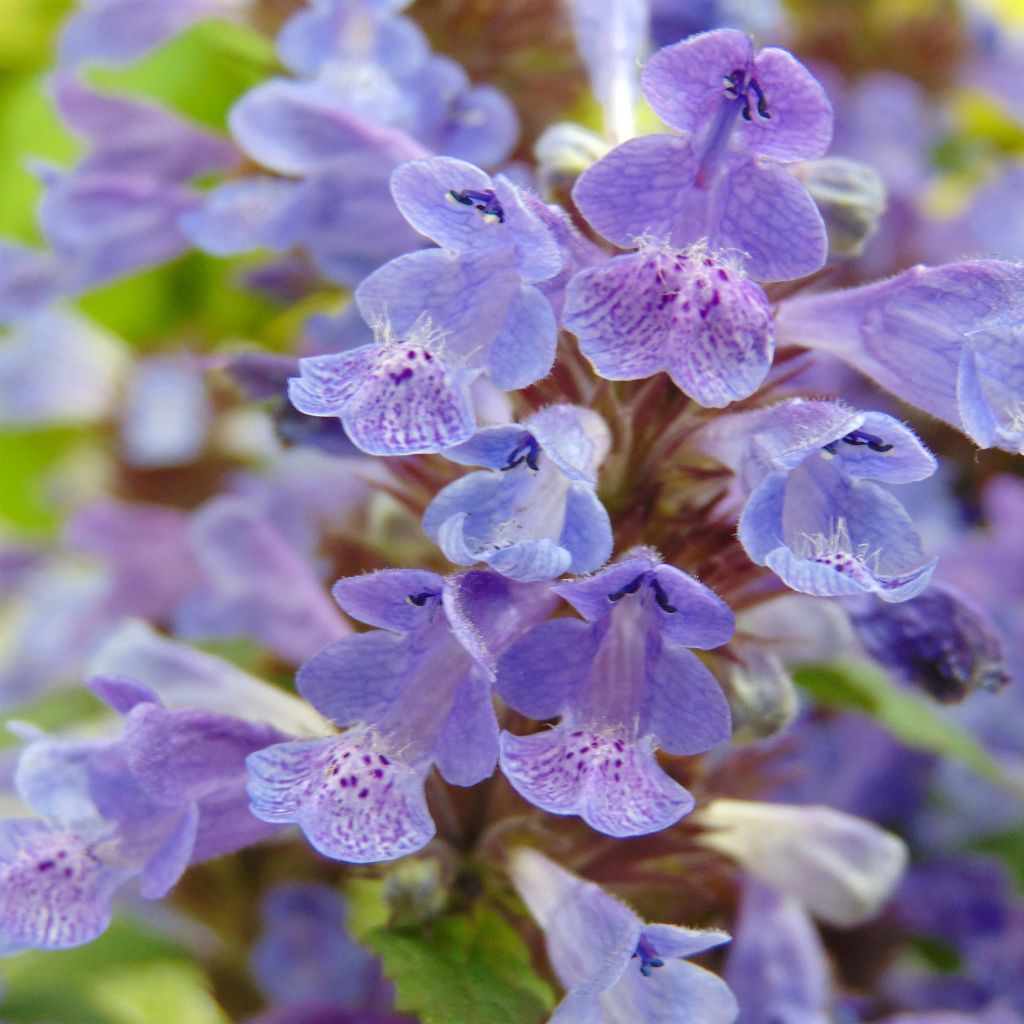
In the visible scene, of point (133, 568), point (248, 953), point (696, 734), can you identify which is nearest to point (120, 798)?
point (696, 734)

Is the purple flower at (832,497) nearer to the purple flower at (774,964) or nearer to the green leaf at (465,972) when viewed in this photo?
the green leaf at (465,972)

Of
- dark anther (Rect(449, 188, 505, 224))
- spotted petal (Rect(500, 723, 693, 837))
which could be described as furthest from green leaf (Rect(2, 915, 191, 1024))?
dark anther (Rect(449, 188, 505, 224))

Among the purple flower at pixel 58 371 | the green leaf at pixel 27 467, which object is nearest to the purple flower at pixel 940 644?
the purple flower at pixel 58 371

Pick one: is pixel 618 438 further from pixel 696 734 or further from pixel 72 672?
Answer: pixel 72 672

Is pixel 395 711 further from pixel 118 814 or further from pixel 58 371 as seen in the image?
pixel 58 371

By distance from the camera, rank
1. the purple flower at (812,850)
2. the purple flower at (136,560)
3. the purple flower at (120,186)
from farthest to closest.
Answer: the purple flower at (136,560) < the purple flower at (120,186) < the purple flower at (812,850)

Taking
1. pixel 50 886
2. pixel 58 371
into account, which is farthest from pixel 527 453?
pixel 58 371
